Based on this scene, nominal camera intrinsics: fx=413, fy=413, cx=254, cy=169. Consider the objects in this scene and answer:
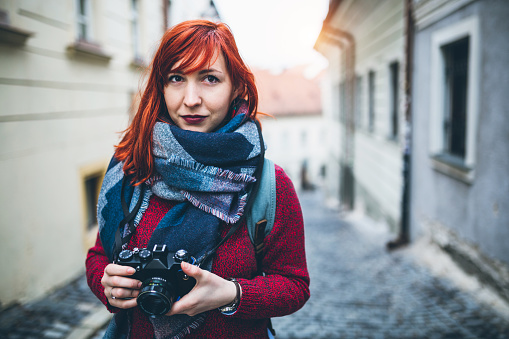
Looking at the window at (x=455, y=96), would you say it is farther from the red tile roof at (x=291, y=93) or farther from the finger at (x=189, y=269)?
the red tile roof at (x=291, y=93)

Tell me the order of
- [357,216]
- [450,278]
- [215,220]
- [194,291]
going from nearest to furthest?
[194,291] → [215,220] → [450,278] → [357,216]

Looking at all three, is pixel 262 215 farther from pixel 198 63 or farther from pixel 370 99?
pixel 370 99

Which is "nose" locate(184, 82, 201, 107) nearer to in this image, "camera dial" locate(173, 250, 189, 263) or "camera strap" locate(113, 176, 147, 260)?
"camera strap" locate(113, 176, 147, 260)

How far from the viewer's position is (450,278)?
15.9 ft

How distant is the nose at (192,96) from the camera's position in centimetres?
142

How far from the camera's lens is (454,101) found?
18.3 feet

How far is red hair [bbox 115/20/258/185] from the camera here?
1.42 m

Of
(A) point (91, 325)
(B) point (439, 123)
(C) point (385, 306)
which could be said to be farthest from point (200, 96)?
(B) point (439, 123)

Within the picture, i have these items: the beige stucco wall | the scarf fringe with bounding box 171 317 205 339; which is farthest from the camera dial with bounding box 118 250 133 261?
the beige stucco wall

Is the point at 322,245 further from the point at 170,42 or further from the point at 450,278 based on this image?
the point at 170,42

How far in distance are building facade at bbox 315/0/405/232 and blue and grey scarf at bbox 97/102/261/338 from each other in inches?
247

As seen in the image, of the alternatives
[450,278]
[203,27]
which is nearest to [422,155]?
[450,278]

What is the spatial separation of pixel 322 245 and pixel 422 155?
2.61 m

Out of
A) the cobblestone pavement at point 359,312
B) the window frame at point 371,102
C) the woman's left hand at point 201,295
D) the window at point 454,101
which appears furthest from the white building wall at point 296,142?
the woman's left hand at point 201,295
